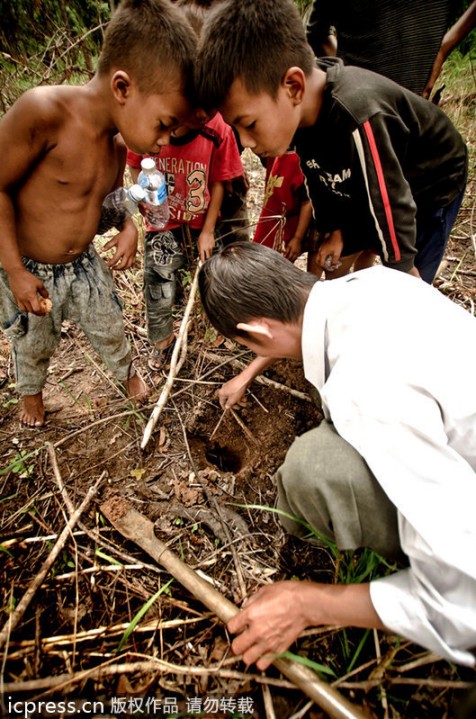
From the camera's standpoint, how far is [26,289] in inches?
63.1

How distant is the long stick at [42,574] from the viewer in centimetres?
129

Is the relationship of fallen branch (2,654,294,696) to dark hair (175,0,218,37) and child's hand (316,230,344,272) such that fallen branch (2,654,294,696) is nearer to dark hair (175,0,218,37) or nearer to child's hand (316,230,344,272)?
child's hand (316,230,344,272)

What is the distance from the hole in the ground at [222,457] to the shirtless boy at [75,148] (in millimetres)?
1085

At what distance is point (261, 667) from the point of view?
1.19 metres

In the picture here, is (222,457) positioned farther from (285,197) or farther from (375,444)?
(285,197)

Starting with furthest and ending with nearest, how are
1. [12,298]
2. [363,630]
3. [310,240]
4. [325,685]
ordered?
1. [310,240]
2. [12,298]
3. [363,630]
4. [325,685]

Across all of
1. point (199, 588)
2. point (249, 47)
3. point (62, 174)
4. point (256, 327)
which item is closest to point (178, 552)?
point (199, 588)

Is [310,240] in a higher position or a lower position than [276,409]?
higher

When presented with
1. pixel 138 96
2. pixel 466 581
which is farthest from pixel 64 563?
pixel 138 96

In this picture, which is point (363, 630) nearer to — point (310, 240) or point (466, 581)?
point (466, 581)

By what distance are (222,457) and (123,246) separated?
1.30m

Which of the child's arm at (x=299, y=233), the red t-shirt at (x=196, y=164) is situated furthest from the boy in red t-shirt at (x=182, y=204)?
the child's arm at (x=299, y=233)

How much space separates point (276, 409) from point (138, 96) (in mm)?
1600

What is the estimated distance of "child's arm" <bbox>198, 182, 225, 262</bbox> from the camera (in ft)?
7.47
